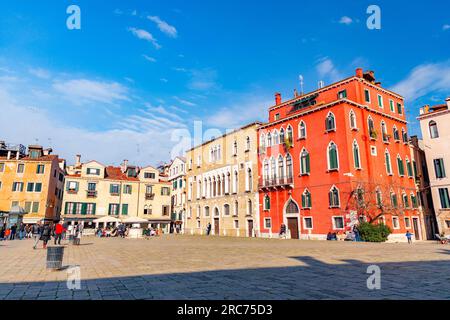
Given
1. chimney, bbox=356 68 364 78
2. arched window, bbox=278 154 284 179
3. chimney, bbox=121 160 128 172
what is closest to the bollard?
arched window, bbox=278 154 284 179

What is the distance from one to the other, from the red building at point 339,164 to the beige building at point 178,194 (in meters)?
19.5

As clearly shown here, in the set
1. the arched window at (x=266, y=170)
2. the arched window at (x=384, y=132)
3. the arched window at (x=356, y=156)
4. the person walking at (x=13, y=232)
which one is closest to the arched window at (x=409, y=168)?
the arched window at (x=384, y=132)

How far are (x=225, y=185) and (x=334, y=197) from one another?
16.9m

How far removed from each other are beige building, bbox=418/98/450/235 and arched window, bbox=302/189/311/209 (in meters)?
13.5

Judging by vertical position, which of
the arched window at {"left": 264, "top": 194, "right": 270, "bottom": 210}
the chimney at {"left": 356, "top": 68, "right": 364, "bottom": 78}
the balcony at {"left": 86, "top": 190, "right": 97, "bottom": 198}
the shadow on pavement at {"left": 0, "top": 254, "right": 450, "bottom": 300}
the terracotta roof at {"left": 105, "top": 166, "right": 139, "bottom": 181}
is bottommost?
the shadow on pavement at {"left": 0, "top": 254, "right": 450, "bottom": 300}

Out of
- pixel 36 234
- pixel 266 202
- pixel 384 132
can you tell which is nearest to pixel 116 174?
pixel 266 202

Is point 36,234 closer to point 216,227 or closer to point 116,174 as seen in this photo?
Result: point 216,227

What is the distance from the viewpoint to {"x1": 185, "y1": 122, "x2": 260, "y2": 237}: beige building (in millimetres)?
36312

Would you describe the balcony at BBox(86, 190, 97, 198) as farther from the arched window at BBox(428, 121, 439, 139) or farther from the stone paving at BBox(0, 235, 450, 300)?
the arched window at BBox(428, 121, 439, 139)

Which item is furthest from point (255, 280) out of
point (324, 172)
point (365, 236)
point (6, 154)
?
point (6, 154)

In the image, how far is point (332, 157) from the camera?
27.6 meters

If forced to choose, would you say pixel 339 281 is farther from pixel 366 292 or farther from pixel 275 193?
pixel 275 193

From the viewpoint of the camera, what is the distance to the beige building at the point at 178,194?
50250 millimetres

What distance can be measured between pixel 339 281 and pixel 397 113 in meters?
30.7
